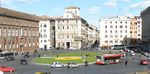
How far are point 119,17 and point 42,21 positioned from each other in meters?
38.2

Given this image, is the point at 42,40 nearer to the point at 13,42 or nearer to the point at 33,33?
the point at 33,33

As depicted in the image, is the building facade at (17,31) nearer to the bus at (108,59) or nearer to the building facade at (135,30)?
the bus at (108,59)

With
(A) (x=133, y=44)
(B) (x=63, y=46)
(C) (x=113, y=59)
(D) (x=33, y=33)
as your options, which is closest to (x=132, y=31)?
(A) (x=133, y=44)

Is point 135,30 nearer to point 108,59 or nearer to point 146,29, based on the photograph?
point 146,29

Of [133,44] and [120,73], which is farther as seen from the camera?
[133,44]

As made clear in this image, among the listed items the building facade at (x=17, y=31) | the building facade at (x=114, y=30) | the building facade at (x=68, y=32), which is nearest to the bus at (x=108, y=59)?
the building facade at (x=17, y=31)

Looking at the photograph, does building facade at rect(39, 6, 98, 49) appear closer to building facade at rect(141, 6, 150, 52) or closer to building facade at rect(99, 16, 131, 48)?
building facade at rect(99, 16, 131, 48)

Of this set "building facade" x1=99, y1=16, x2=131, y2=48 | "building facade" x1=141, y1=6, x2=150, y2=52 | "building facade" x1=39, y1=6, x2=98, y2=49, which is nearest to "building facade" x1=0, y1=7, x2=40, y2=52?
"building facade" x1=39, y1=6, x2=98, y2=49

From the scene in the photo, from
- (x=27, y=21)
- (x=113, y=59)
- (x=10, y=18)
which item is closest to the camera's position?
(x=113, y=59)

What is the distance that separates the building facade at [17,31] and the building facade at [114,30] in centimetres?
4619

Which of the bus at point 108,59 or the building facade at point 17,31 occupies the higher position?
the building facade at point 17,31

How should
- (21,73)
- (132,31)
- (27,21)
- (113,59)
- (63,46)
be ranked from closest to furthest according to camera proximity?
(21,73) < (113,59) < (27,21) < (63,46) < (132,31)

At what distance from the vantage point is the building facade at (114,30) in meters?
185

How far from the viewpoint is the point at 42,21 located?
184m
